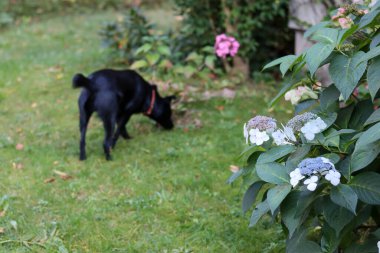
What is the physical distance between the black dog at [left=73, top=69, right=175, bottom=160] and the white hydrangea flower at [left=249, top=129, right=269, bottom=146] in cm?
281

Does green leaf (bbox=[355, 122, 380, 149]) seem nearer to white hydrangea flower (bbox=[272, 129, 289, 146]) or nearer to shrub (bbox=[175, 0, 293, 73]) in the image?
white hydrangea flower (bbox=[272, 129, 289, 146])

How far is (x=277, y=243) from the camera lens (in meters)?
3.67

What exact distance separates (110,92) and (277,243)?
2.38 m

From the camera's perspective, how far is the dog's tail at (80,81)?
16.6 feet

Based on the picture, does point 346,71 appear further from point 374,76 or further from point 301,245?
point 301,245

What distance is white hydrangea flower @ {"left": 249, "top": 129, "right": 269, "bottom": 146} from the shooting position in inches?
101

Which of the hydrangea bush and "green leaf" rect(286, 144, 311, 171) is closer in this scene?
the hydrangea bush

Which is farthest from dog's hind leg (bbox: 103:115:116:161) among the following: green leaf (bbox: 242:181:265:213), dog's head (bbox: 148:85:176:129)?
green leaf (bbox: 242:181:265:213)

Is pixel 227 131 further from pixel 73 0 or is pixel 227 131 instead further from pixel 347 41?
pixel 73 0

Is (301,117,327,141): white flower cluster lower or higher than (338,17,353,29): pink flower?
lower

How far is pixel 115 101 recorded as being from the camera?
211 inches

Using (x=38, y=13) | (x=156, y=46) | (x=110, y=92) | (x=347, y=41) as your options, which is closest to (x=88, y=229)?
(x=110, y=92)

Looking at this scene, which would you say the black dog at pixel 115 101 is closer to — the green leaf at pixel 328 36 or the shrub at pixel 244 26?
the shrub at pixel 244 26

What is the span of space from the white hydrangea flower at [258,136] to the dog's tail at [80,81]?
2.80 metres
